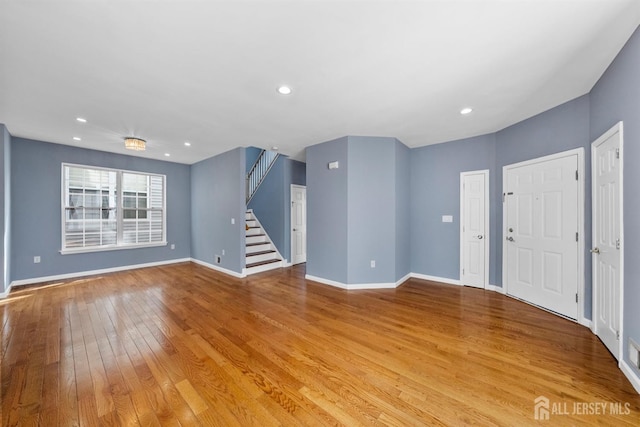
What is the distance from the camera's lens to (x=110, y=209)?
5.34m

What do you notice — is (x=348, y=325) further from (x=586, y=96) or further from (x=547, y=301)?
(x=586, y=96)

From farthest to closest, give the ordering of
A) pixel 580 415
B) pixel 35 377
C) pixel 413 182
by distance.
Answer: pixel 413 182 → pixel 35 377 → pixel 580 415

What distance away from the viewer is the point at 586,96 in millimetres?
2742

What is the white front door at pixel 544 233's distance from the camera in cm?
292

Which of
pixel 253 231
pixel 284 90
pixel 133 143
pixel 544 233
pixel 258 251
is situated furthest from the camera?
pixel 253 231

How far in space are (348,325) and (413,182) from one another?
3.23 meters

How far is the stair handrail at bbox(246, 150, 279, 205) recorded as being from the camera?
662cm

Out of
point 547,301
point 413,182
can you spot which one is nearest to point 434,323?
point 547,301

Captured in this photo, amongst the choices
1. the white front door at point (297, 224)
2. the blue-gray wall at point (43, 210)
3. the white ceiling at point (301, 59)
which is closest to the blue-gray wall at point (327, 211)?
the white ceiling at point (301, 59)

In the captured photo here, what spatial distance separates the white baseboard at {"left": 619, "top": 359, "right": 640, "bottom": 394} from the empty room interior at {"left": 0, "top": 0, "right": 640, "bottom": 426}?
0.04 ft

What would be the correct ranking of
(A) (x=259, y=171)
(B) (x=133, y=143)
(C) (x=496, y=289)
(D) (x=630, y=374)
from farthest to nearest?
(A) (x=259, y=171)
(B) (x=133, y=143)
(C) (x=496, y=289)
(D) (x=630, y=374)

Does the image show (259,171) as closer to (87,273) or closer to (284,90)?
(87,273)

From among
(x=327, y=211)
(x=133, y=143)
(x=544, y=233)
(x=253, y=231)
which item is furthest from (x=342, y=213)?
(x=133, y=143)

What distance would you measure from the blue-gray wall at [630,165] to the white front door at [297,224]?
5.19m
